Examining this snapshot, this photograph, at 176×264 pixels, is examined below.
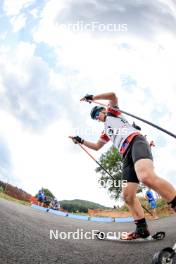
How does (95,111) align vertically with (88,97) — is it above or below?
below

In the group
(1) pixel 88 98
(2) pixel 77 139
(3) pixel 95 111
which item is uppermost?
(1) pixel 88 98

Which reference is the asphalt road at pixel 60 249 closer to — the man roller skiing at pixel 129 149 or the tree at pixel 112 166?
the man roller skiing at pixel 129 149

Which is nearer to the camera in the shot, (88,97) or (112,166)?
(88,97)

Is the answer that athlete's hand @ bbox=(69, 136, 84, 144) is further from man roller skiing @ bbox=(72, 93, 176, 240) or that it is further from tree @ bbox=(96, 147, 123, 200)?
tree @ bbox=(96, 147, 123, 200)

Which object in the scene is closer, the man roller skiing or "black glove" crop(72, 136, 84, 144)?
the man roller skiing

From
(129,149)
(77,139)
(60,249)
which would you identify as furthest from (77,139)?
(60,249)

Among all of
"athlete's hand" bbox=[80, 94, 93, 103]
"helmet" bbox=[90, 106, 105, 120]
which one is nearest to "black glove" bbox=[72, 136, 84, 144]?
"helmet" bbox=[90, 106, 105, 120]

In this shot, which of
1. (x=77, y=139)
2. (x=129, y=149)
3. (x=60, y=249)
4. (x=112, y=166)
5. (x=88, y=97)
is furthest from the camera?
(x=112, y=166)

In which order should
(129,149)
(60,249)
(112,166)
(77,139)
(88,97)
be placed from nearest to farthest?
1. (60,249)
2. (129,149)
3. (88,97)
4. (77,139)
5. (112,166)

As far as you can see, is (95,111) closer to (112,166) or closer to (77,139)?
(77,139)

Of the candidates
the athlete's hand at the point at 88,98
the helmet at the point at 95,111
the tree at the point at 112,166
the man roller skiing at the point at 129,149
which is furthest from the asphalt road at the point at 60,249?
the tree at the point at 112,166

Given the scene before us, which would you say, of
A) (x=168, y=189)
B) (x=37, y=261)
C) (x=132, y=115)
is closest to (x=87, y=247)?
(x=37, y=261)

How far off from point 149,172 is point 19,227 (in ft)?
5.71

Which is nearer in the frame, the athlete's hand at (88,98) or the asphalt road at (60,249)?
the asphalt road at (60,249)
